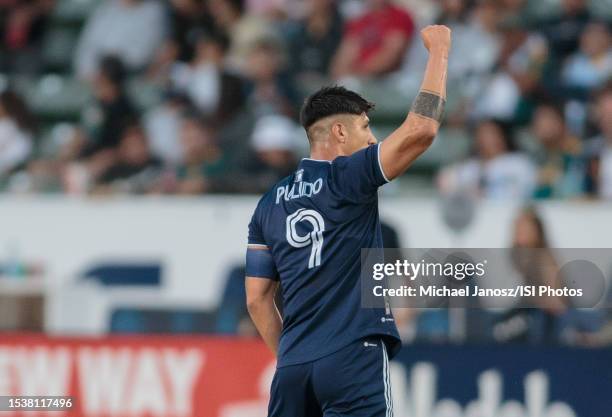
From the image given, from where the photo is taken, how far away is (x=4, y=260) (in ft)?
31.3

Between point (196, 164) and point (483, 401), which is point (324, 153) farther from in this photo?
point (196, 164)

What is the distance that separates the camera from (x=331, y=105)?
5.12 meters

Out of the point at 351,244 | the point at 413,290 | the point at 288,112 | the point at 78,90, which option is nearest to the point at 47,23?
the point at 78,90

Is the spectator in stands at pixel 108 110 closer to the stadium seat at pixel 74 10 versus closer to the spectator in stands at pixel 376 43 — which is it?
the stadium seat at pixel 74 10

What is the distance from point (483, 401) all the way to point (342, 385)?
2802mm

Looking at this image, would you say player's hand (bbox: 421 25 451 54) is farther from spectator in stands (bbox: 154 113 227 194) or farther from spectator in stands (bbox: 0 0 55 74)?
spectator in stands (bbox: 0 0 55 74)

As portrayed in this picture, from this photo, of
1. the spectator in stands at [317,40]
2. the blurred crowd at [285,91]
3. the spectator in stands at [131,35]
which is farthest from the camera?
the spectator in stands at [131,35]

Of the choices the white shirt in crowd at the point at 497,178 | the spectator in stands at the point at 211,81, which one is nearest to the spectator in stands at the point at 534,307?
the white shirt in crowd at the point at 497,178

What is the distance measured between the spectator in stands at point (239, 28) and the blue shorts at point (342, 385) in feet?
21.9

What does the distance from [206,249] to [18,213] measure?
1.56 metres

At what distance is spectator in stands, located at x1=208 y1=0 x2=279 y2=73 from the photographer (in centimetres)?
1155

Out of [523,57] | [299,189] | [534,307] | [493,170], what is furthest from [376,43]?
[299,189]

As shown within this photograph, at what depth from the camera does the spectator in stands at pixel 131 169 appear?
10148 millimetres

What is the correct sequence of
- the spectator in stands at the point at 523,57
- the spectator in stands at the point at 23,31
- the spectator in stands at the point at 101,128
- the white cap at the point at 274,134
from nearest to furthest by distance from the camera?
1. the white cap at the point at 274,134
2. the spectator in stands at the point at 523,57
3. the spectator in stands at the point at 101,128
4. the spectator in stands at the point at 23,31
